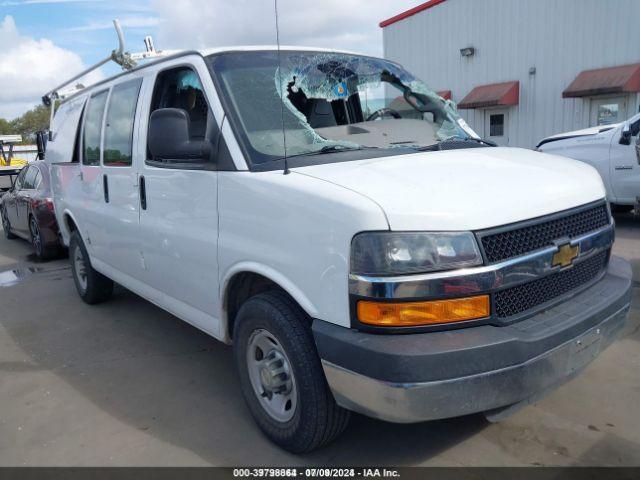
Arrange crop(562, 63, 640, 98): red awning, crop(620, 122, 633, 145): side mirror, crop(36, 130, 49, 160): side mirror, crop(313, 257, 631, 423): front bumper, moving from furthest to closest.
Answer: crop(562, 63, 640, 98): red awning < crop(36, 130, 49, 160): side mirror < crop(620, 122, 633, 145): side mirror < crop(313, 257, 631, 423): front bumper

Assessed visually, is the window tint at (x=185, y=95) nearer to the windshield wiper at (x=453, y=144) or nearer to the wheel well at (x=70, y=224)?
the windshield wiper at (x=453, y=144)

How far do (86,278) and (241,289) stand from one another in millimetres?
3311

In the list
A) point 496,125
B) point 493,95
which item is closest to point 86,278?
point 493,95

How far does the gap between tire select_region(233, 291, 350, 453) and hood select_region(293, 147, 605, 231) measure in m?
0.70

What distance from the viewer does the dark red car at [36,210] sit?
861 centimetres

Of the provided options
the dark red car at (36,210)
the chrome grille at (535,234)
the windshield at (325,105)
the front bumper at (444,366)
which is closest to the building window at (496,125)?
the dark red car at (36,210)

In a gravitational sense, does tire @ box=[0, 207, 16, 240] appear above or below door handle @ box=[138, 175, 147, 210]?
below

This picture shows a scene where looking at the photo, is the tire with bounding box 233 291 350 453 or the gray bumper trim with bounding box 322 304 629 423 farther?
the tire with bounding box 233 291 350 453

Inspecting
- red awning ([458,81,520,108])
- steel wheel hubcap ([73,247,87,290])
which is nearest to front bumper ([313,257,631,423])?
steel wheel hubcap ([73,247,87,290])

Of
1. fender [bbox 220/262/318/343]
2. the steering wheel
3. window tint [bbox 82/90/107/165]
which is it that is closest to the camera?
fender [bbox 220/262/318/343]

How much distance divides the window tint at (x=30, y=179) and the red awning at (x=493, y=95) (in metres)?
12.5

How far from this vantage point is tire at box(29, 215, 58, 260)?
8672mm

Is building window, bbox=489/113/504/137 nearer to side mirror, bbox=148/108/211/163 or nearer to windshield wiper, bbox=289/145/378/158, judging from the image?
windshield wiper, bbox=289/145/378/158

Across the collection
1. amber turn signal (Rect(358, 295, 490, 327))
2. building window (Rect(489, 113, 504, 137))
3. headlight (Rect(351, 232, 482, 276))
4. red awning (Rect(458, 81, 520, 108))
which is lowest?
amber turn signal (Rect(358, 295, 490, 327))
